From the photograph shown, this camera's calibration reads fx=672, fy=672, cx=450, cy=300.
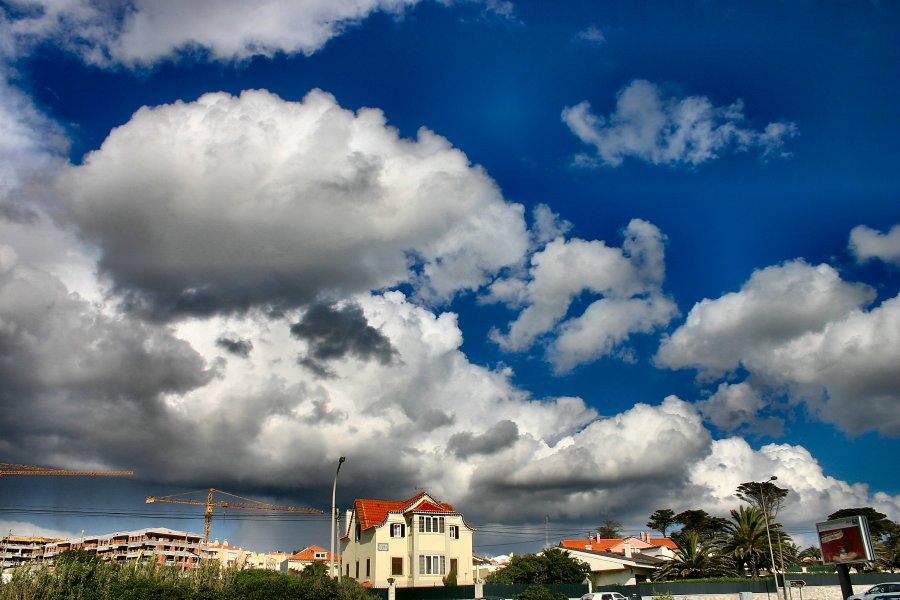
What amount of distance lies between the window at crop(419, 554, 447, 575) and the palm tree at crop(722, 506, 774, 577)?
3262 centimetres

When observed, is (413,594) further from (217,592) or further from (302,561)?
(302,561)

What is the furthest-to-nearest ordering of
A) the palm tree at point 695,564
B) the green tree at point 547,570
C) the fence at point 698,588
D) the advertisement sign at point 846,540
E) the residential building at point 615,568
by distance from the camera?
the residential building at point 615,568 → the palm tree at point 695,564 → the green tree at point 547,570 → the fence at point 698,588 → the advertisement sign at point 846,540

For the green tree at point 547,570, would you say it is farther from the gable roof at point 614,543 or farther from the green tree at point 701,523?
the green tree at point 701,523

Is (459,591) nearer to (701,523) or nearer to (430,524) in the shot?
(430,524)

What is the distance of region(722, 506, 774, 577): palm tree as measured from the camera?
72.2 m

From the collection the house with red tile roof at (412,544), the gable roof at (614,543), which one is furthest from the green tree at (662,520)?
the house with red tile roof at (412,544)

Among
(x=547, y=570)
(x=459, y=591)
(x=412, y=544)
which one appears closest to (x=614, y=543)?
(x=547, y=570)

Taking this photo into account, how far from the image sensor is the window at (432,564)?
209 ft

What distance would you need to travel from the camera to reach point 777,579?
62.1 m

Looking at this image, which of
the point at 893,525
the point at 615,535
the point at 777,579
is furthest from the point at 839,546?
the point at 615,535

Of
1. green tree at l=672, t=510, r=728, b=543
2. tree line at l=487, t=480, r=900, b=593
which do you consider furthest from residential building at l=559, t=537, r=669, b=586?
green tree at l=672, t=510, r=728, b=543

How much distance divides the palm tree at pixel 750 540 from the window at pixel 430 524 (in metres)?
32.8

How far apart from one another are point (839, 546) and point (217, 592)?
40.2 m

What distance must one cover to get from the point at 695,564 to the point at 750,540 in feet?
21.9
